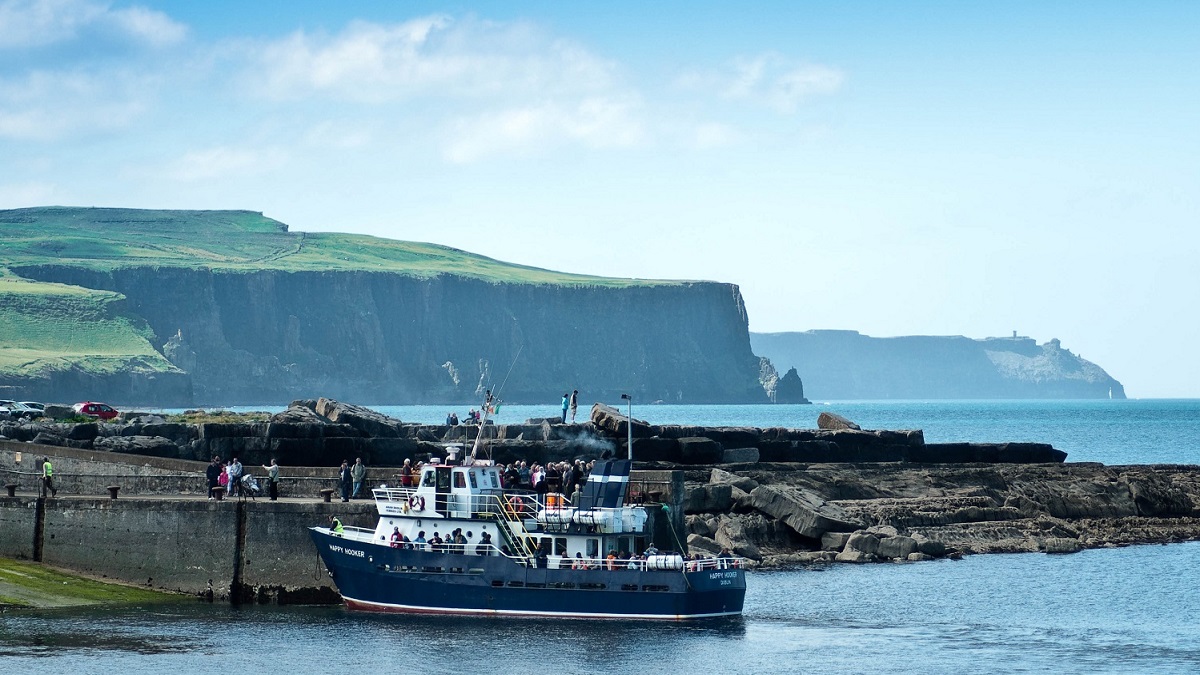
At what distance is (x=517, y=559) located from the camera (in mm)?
39406

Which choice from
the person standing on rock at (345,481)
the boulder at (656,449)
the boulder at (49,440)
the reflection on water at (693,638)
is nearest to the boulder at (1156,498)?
the boulder at (656,449)

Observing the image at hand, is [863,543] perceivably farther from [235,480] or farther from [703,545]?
[235,480]

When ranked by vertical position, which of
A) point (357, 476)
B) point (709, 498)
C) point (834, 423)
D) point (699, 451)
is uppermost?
point (834, 423)

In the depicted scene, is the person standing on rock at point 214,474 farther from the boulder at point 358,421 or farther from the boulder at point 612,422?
the boulder at point 612,422

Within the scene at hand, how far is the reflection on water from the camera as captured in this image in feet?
112

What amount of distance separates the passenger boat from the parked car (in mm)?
37957

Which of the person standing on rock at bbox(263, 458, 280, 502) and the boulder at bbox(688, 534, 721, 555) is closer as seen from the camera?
the person standing on rock at bbox(263, 458, 280, 502)

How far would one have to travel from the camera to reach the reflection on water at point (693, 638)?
112 ft

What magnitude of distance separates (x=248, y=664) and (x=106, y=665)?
9.65 feet

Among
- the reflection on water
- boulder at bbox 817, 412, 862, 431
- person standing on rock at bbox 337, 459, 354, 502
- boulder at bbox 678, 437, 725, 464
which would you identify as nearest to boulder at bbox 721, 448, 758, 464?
boulder at bbox 678, 437, 725, 464

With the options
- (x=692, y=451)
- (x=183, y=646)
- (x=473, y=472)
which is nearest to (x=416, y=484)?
(x=473, y=472)

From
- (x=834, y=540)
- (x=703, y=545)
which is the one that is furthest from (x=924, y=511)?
(x=703, y=545)

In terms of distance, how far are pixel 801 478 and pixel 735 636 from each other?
83.2 ft

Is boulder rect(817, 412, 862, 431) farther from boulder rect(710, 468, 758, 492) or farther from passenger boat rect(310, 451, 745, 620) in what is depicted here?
passenger boat rect(310, 451, 745, 620)
